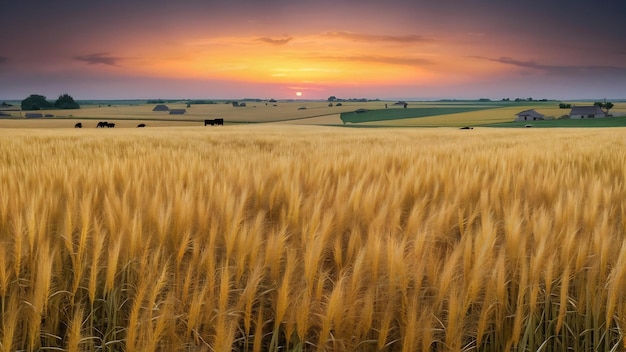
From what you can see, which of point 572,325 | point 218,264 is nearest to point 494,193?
point 572,325

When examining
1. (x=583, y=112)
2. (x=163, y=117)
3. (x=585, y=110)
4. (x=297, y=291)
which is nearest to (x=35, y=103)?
(x=163, y=117)

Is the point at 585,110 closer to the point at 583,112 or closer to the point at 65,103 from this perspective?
the point at 583,112

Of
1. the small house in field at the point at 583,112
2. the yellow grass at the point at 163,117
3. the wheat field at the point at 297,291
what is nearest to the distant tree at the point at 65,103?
the yellow grass at the point at 163,117

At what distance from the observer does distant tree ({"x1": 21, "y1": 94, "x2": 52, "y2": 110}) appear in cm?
9358

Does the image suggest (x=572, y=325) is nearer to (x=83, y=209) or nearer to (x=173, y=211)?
(x=173, y=211)

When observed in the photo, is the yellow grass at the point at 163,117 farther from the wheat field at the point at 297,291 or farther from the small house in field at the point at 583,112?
the wheat field at the point at 297,291

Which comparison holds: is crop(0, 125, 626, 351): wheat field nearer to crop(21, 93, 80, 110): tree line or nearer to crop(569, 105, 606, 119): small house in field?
crop(569, 105, 606, 119): small house in field

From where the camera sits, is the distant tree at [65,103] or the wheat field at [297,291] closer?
the wheat field at [297,291]

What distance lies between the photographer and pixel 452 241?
2383mm

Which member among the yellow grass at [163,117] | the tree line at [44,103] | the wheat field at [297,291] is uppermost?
the tree line at [44,103]

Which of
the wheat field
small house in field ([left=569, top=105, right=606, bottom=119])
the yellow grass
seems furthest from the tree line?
the wheat field

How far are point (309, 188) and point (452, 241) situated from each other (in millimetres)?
1463

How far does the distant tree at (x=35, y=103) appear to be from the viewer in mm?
93581

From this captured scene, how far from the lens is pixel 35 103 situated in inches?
3711
